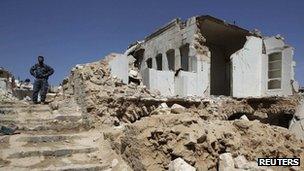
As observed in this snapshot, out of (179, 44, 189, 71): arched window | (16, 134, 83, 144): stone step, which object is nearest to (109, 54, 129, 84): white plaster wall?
(16, 134, 83, 144): stone step

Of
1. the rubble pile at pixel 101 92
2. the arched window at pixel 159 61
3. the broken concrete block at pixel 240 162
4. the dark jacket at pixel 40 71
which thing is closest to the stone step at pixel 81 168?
the broken concrete block at pixel 240 162

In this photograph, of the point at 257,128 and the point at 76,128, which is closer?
the point at 257,128

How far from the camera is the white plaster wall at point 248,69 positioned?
49.8 feet

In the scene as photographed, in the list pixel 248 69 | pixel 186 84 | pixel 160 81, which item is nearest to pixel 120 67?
pixel 160 81

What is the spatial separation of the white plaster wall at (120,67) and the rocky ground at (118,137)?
0.78m

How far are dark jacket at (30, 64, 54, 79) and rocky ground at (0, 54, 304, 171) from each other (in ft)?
3.57

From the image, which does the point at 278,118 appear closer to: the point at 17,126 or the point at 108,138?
the point at 108,138

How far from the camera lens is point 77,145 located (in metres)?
6.72

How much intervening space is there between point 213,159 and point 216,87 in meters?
13.4

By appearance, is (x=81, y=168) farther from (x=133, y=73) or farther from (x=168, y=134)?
(x=133, y=73)

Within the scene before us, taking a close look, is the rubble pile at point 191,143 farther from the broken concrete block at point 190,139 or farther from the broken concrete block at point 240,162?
Result: the broken concrete block at point 240,162

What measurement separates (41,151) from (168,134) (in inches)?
103

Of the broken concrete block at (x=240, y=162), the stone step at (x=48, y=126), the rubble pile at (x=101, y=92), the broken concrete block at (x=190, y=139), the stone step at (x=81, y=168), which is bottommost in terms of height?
the stone step at (x=81, y=168)

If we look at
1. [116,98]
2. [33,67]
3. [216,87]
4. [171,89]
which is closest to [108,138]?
[116,98]
